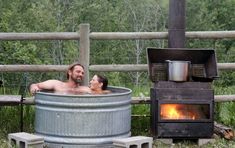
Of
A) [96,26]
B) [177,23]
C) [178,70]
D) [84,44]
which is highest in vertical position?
[96,26]

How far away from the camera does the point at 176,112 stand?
20.8ft

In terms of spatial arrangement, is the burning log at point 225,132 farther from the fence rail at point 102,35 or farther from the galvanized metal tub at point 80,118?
the galvanized metal tub at point 80,118

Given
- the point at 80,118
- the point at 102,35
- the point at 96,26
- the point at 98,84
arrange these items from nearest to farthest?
the point at 80,118 → the point at 98,84 → the point at 102,35 → the point at 96,26

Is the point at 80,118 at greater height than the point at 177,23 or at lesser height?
lesser

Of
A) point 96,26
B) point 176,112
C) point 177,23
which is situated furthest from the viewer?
point 96,26

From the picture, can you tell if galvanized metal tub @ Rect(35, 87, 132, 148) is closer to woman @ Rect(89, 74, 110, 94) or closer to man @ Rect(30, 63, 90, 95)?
man @ Rect(30, 63, 90, 95)

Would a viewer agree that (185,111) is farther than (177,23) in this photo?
No

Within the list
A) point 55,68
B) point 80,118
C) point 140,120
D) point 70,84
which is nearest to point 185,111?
point 140,120

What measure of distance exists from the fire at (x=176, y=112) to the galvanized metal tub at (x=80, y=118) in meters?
0.85

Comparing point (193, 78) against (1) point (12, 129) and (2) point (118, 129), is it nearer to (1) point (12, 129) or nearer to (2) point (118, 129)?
(2) point (118, 129)

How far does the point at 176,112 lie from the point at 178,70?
54 centimetres

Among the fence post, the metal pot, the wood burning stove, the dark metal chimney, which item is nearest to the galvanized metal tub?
the wood burning stove

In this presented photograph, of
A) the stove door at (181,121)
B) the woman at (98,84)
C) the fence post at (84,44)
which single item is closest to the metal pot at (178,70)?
the stove door at (181,121)

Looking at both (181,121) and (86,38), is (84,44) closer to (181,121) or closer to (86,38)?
(86,38)
